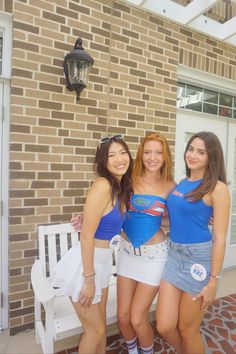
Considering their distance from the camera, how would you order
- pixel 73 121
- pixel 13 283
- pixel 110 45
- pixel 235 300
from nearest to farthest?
pixel 13 283 < pixel 73 121 < pixel 110 45 < pixel 235 300

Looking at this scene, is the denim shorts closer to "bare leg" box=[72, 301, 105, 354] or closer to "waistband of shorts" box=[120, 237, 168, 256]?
"waistband of shorts" box=[120, 237, 168, 256]

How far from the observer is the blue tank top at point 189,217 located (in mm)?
1629

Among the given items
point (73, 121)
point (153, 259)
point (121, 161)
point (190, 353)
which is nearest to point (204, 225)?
point (153, 259)

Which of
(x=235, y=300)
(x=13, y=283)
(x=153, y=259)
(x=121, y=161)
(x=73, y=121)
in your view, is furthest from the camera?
(x=235, y=300)

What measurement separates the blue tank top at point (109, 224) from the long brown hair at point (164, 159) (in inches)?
15.1

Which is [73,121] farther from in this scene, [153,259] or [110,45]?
[153,259]

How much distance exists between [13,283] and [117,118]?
175 cm

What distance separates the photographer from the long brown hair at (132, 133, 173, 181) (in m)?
1.87

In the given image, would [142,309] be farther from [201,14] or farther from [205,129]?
[201,14]

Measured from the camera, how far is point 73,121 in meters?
2.43

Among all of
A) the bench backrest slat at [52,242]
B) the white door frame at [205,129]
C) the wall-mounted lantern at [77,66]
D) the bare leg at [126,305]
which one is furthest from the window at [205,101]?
the bare leg at [126,305]

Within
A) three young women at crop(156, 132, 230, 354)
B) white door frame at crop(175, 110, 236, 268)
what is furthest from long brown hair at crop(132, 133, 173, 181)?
white door frame at crop(175, 110, 236, 268)

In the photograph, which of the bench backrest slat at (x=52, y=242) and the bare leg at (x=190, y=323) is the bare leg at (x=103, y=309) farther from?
the bench backrest slat at (x=52, y=242)

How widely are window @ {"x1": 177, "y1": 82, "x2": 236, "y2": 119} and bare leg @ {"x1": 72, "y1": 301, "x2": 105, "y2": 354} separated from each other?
249cm
